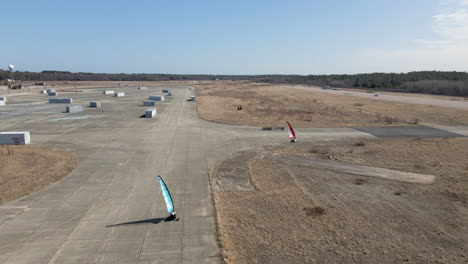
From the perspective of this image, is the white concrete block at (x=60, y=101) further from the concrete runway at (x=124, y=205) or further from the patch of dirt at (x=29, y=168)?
the patch of dirt at (x=29, y=168)

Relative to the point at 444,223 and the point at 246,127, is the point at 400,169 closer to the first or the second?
the point at 444,223

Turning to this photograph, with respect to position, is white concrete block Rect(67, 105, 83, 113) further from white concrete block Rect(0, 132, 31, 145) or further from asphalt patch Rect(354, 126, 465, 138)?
asphalt patch Rect(354, 126, 465, 138)

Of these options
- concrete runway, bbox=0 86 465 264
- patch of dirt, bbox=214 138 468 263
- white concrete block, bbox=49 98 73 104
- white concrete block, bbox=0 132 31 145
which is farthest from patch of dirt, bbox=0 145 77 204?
white concrete block, bbox=49 98 73 104

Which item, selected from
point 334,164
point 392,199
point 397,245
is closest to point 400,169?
point 334,164

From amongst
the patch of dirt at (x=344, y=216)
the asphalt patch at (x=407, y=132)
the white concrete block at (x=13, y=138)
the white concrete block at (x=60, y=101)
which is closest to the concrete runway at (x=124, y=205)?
the white concrete block at (x=13, y=138)

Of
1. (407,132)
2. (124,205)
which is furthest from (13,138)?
(407,132)

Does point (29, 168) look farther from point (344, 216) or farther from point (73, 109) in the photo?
point (73, 109)
